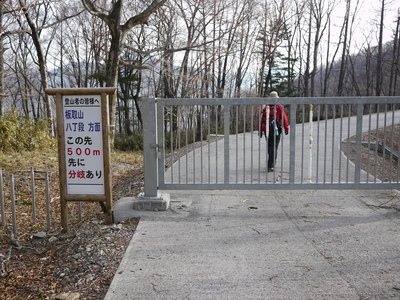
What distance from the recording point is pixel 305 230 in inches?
202

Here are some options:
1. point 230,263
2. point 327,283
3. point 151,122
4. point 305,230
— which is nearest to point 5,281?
point 230,263

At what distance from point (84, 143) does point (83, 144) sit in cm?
2

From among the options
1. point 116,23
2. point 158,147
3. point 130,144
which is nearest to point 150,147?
point 158,147

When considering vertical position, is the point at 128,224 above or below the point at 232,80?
below

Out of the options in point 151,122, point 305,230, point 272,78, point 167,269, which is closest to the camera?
point 167,269

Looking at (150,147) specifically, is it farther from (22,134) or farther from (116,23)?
(116,23)

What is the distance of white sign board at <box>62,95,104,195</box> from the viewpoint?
16.5 ft

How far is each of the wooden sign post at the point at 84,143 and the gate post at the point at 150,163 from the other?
75cm

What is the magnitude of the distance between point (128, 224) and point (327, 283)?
277 centimetres

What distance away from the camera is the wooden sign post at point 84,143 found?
5.00 meters

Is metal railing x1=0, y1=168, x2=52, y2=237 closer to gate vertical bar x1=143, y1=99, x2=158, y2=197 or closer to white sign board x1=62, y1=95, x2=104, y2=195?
white sign board x1=62, y1=95, x2=104, y2=195

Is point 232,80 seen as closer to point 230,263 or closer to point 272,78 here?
point 272,78

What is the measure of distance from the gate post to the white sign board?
2.62 ft

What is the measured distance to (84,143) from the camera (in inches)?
200
